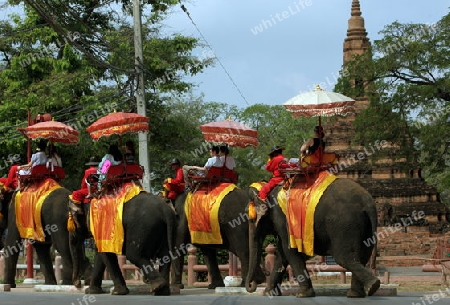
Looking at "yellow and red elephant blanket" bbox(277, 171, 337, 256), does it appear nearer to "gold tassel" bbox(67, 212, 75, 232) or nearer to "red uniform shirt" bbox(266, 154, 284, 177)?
"red uniform shirt" bbox(266, 154, 284, 177)

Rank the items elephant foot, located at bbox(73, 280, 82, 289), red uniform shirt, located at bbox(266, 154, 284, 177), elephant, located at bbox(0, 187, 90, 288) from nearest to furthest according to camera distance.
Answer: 1. red uniform shirt, located at bbox(266, 154, 284, 177)
2. elephant foot, located at bbox(73, 280, 82, 289)
3. elephant, located at bbox(0, 187, 90, 288)

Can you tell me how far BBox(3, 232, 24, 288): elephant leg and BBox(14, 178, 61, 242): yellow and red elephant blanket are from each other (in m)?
0.18

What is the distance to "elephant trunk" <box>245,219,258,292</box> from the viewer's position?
47.5ft

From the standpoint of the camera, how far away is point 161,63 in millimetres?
27328

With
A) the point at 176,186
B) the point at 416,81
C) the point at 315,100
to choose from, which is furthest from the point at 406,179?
the point at 315,100

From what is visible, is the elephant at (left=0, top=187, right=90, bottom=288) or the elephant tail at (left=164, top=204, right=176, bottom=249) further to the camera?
the elephant at (left=0, top=187, right=90, bottom=288)

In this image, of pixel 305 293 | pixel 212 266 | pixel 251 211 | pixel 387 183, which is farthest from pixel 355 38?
pixel 305 293

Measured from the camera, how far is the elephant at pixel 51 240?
16422mm

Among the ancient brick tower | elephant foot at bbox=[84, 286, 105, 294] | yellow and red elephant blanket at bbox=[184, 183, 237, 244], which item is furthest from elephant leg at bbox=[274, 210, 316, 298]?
the ancient brick tower

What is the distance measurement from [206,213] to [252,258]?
162 centimetres

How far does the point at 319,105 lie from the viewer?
1408 centimetres

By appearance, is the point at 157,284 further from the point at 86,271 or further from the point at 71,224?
the point at 86,271

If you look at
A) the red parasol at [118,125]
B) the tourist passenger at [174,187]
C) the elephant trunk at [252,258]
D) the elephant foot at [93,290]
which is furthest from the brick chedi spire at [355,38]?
the elephant foot at [93,290]

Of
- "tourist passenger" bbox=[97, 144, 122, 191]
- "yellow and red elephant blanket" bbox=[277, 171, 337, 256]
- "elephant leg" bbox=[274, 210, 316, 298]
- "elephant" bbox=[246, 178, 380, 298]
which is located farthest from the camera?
"tourist passenger" bbox=[97, 144, 122, 191]
